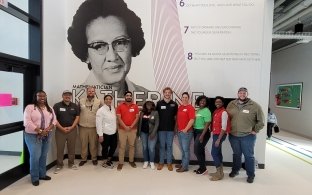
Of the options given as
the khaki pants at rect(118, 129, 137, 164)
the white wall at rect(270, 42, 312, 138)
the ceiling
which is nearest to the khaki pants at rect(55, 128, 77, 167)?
the khaki pants at rect(118, 129, 137, 164)

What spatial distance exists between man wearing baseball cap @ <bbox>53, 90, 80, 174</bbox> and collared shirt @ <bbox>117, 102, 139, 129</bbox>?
2.66ft

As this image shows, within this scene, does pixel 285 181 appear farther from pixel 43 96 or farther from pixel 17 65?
pixel 17 65

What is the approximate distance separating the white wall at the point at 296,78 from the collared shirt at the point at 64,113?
26.3 ft

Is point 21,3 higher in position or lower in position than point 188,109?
higher

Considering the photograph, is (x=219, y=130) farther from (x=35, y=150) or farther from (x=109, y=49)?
(x=35, y=150)

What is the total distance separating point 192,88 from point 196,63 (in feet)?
1.70

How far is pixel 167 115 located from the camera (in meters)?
4.57


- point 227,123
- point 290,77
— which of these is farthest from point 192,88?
point 290,77

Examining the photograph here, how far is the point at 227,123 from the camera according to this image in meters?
4.15

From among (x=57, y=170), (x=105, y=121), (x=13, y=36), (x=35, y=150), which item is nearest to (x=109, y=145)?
(x=105, y=121)

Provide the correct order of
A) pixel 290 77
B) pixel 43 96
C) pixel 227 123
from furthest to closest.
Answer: pixel 290 77
pixel 227 123
pixel 43 96

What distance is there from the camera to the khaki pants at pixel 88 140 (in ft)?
15.6

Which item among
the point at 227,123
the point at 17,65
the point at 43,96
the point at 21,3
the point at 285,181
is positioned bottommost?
the point at 285,181

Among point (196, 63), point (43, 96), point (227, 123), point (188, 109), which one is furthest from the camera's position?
point (196, 63)
